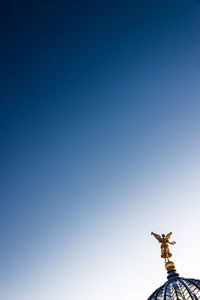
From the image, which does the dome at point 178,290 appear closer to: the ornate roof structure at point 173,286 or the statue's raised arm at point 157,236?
the ornate roof structure at point 173,286

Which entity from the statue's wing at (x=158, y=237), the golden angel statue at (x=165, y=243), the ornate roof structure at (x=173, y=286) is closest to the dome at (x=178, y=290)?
the ornate roof structure at (x=173, y=286)

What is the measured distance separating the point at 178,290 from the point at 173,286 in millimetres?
798

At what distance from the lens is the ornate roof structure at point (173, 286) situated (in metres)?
15.1

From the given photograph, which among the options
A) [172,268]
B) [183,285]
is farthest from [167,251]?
[183,285]

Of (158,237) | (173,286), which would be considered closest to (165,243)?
(158,237)

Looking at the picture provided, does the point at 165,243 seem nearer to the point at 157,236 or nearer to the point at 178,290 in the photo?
the point at 157,236

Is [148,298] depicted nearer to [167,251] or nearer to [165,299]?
[165,299]

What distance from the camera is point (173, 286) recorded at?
16.9 meters

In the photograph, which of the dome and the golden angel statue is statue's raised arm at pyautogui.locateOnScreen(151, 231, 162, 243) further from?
the dome

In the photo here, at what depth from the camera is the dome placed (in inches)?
590

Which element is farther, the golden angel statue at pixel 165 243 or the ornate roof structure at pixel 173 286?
the golden angel statue at pixel 165 243

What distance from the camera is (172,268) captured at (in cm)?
1853

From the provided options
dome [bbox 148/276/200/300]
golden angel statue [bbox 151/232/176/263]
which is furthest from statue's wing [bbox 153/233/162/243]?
dome [bbox 148/276/200/300]

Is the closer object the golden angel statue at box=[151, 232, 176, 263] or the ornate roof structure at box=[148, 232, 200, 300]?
the ornate roof structure at box=[148, 232, 200, 300]
